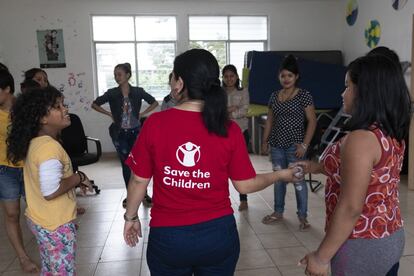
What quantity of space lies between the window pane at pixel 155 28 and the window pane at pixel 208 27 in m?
0.35

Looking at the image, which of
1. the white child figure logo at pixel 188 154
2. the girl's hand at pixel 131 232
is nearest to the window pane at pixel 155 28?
the girl's hand at pixel 131 232

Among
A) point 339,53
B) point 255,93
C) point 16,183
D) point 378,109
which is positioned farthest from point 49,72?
point 378,109

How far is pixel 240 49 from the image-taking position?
23.1 feet

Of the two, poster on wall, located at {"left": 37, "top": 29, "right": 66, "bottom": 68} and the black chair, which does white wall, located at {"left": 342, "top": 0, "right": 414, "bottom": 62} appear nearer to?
the black chair

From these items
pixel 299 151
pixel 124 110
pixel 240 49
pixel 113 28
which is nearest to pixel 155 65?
pixel 113 28

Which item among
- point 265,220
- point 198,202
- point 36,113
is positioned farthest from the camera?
point 265,220

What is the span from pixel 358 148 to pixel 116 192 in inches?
150

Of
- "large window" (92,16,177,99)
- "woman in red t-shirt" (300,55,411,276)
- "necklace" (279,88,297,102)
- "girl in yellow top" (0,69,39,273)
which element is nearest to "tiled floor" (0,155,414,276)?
"girl in yellow top" (0,69,39,273)

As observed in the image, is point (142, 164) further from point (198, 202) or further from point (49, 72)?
point (49, 72)

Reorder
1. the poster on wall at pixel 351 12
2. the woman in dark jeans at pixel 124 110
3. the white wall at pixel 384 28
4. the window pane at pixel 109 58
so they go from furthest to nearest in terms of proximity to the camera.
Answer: the window pane at pixel 109 58 < the poster on wall at pixel 351 12 < the white wall at pixel 384 28 < the woman in dark jeans at pixel 124 110

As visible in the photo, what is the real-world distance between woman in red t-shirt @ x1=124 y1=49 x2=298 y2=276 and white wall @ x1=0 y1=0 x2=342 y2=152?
5.59m

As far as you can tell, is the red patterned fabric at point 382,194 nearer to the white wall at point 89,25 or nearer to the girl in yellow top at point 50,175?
the girl in yellow top at point 50,175

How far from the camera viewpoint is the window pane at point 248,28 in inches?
270

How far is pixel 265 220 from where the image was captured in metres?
3.35
